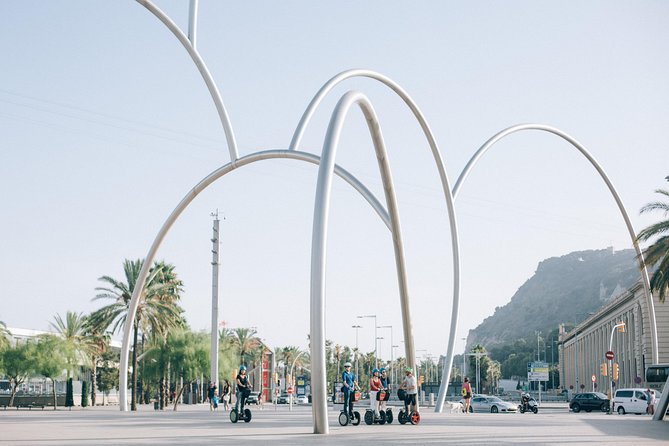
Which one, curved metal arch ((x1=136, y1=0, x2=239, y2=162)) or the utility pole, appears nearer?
curved metal arch ((x1=136, y1=0, x2=239, y2=162))

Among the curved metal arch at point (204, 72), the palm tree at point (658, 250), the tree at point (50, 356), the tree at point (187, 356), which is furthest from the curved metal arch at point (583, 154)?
the tree at point (50, 356)

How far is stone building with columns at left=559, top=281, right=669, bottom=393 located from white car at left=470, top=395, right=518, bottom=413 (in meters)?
9.14

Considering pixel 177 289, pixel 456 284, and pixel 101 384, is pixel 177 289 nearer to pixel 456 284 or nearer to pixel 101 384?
pixel 101 384

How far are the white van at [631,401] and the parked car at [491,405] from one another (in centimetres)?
812

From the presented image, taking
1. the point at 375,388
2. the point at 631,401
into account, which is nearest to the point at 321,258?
the point at 375,388

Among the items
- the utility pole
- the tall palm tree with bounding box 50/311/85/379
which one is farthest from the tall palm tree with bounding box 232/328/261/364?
the utility pole

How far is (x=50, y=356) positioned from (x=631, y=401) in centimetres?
4857

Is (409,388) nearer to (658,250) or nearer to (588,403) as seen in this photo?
(658,250)

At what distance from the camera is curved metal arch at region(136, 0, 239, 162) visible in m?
32.1

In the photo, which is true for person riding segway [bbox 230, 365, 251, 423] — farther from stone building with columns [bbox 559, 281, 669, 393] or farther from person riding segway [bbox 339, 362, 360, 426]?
stone building with columns [bbox 559, 281, 669, 393]

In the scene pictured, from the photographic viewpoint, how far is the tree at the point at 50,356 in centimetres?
7531

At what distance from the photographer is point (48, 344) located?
7619 cm

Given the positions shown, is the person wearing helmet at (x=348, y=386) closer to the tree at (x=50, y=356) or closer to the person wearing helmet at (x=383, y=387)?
the person wearing helmet at (x=383, y=387)

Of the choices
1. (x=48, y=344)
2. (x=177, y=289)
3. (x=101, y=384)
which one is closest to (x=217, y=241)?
(x=177, y=289)
